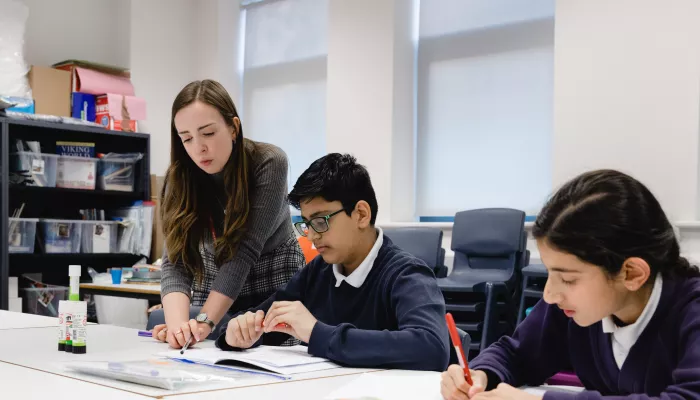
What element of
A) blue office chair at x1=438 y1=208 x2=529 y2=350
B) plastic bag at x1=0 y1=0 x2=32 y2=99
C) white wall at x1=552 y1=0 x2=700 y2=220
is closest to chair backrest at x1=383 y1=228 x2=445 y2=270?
blue office chair at x1=438 y1=208 x2=529 y2=350

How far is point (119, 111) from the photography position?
4895mm

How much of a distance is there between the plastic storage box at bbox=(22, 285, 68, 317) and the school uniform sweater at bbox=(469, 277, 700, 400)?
376 cm

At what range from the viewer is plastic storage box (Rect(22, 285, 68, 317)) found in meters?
4.47

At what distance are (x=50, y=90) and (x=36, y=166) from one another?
584 mm

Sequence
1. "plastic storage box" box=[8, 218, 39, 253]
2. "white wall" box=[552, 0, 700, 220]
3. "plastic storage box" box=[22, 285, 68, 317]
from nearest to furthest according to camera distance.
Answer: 1. "white wall" box=[552, 0, 700, 220]
2. "plastic storage box" box=[8, 218, 39, 253]
3. "plastic storage box" box=[22, 285, 68, 317]

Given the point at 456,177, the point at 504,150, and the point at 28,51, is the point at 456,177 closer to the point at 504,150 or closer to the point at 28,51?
the point at 504,150

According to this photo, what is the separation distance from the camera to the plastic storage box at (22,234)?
4.34 metres

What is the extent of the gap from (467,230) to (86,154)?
2460 mm

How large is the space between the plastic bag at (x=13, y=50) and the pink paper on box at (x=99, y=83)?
309mm

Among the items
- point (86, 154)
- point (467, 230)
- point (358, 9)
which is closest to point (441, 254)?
point (467, 230)

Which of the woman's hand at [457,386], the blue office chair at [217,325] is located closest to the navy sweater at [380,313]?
the blue office chair at [217,325]

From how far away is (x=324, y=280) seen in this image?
5.63 ft

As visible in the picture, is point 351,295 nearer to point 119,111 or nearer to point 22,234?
point 22,234

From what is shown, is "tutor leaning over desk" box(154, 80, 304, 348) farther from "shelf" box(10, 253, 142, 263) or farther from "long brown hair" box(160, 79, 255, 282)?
"shelf" box(10, 253, 142, 263)
